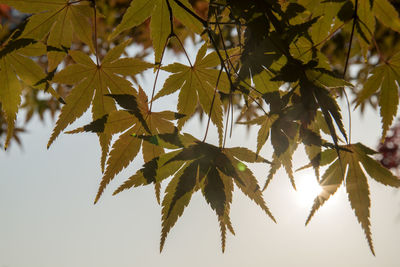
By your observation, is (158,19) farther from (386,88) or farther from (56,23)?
(386,88)

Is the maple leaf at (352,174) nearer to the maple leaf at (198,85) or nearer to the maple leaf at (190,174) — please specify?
the maple leaf at (190,174)

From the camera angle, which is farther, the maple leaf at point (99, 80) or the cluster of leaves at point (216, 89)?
the maple leaf at point (99, 80)

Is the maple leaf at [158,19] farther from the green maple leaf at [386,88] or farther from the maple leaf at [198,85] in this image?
the green maple leaf at [386,88]

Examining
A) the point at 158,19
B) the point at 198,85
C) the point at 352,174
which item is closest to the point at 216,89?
the point at 198,85

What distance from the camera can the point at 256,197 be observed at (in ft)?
2.35

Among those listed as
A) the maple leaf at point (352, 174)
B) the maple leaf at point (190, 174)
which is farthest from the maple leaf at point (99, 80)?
the maple leaf at point (352, 174)

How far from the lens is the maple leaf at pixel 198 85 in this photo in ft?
2.64

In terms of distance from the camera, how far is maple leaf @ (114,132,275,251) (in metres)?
0.67

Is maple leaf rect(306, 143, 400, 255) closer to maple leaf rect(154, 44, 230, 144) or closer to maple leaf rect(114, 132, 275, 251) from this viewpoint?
maple leaf rect(114, 132, 275, 251)

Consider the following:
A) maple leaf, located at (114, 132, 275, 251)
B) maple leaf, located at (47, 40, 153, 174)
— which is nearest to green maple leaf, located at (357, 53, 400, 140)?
maple leaf, located at (114, 132, 275, 251)

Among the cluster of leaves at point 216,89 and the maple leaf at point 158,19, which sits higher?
the maple leaf at point 158,19

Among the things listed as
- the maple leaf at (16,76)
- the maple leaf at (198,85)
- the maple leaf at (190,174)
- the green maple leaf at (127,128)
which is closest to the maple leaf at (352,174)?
the maple leaf at (190,174)

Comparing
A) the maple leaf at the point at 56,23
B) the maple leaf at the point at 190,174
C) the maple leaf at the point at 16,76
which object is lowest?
the maple leaf at the point at 190,174

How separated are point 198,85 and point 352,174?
449 millimetres
